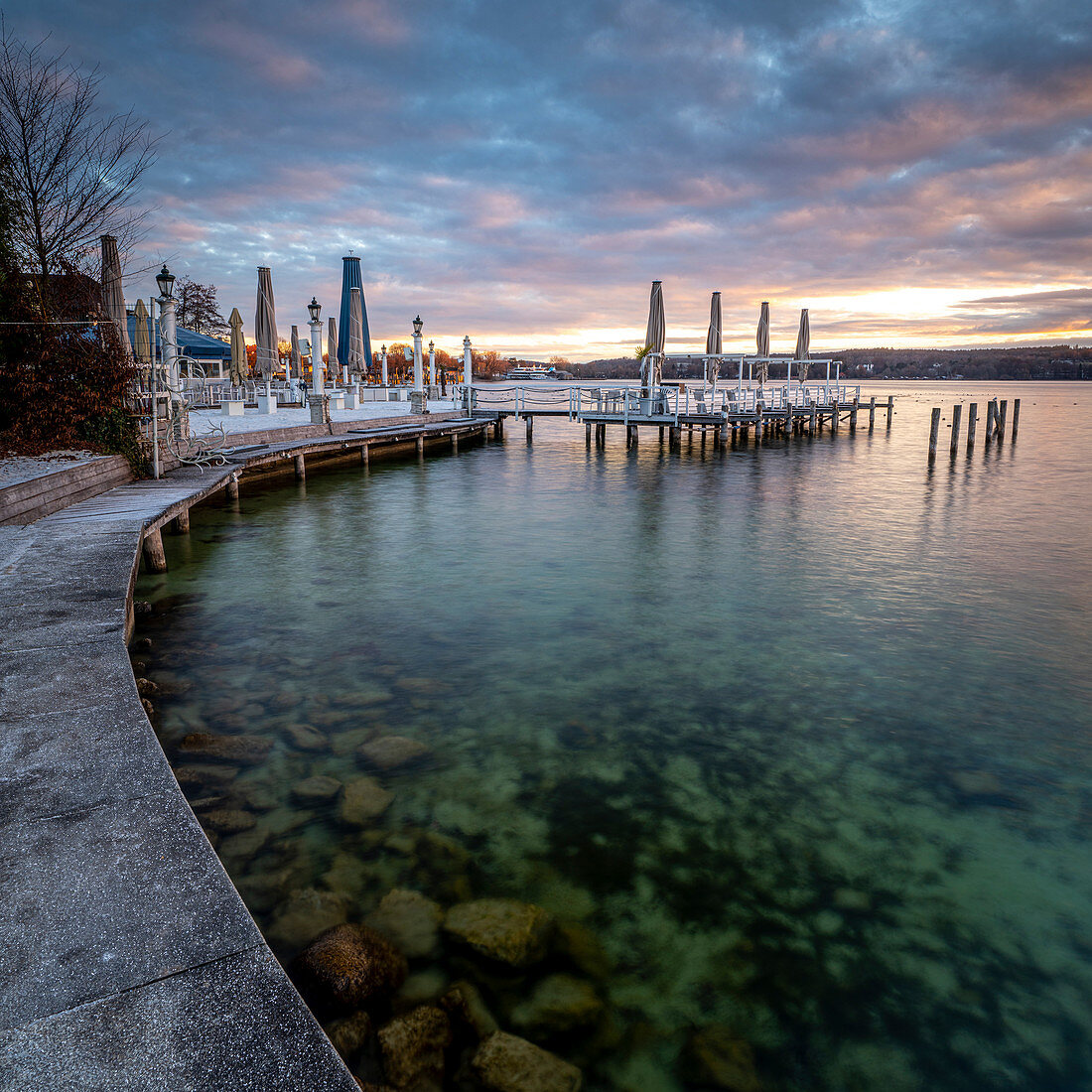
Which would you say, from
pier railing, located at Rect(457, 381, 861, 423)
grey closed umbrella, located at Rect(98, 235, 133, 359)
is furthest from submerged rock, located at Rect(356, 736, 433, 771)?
pier railing, located at Rect(457, 381, 861, 423)

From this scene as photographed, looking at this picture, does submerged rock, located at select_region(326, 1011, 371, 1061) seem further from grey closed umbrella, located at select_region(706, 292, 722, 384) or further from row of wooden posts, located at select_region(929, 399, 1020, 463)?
A: grey closed umbrella, located at select_region(706, 292, 722, 384)

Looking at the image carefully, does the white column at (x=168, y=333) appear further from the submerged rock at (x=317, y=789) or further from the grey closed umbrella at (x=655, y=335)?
the grey closed umbrella at (x=655, y=335)

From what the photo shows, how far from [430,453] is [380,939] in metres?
23.0

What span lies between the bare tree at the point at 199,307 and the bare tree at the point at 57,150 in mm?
28577

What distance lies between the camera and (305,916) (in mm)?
3475

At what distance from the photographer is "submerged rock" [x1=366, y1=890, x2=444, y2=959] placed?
3324 millimetres

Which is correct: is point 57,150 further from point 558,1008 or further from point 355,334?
point 355,334

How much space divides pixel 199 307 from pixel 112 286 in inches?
1087

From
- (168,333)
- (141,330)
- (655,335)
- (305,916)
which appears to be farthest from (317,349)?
(305,916)

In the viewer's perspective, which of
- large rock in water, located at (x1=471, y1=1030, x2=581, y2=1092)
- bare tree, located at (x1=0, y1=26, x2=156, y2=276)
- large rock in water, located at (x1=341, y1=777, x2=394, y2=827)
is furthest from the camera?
bare tree, located at (x1=0, y1=26, x2=156, y2=276)

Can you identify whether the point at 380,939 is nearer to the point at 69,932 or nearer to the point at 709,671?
the point at 69,932

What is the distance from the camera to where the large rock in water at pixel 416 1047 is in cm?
265

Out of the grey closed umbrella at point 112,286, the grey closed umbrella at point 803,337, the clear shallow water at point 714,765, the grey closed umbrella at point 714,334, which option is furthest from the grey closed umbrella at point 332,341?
the clear shallow water at point 714,765

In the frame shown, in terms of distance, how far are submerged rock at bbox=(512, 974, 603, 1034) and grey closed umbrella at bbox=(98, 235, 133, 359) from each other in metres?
11.9
